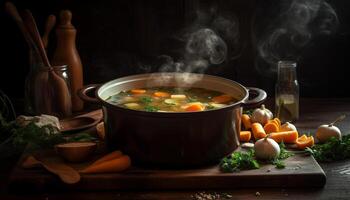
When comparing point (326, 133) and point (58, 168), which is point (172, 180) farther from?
point (326, 133)

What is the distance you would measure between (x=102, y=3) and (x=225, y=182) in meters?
1.06

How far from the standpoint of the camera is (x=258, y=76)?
2246mm

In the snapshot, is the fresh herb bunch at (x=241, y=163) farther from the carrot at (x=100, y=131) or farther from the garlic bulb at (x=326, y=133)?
the carrot at (x=100, y=131)

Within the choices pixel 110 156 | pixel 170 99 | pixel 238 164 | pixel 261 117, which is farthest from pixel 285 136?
pixel 110 156

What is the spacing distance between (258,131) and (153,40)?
726 mm

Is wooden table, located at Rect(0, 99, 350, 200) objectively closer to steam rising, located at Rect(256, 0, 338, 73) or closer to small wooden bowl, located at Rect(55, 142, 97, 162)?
small wooden bowl, located at Rect(55, 142, 97, 162)

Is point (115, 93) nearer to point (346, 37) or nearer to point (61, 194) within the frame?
point (61, 194)

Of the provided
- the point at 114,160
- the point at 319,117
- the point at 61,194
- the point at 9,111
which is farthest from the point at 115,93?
the point at 319,117

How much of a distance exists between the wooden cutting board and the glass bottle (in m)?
0.53

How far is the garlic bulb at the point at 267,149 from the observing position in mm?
1446

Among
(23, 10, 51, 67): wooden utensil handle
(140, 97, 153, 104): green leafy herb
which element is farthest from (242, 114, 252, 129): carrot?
(23, 10, 51, 67): wooden utensil handle

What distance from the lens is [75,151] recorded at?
4.66 ft

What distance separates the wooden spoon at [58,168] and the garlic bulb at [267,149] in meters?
0.51

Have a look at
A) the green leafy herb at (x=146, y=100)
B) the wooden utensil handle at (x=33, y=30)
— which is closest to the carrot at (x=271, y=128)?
the green leafy herb at (x=146, y=100)
